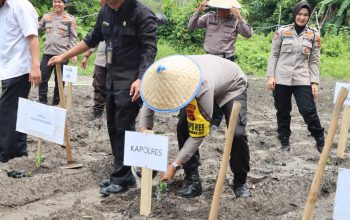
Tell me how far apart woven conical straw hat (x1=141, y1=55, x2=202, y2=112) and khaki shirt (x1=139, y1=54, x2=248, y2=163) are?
178mm

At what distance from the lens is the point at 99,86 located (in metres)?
6.82

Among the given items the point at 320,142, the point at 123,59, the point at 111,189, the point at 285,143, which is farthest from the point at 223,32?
the point at 111,189

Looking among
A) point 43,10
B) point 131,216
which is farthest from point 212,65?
point 43,10

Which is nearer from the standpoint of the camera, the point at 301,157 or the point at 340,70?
the point at 301,157

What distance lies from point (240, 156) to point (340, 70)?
9798mm

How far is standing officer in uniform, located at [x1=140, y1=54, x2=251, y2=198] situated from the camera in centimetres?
313

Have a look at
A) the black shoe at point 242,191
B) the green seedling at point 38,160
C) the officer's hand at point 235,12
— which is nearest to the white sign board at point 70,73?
the green seedling at point 38,160

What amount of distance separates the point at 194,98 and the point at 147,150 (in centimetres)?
47

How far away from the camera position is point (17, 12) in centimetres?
454

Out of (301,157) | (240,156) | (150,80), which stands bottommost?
(301,157)

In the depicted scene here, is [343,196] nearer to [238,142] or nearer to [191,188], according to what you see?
[238,142]

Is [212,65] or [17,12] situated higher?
[17,12]

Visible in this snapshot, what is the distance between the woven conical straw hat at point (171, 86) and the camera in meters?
3.12

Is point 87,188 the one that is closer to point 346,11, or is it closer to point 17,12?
point 17,12
